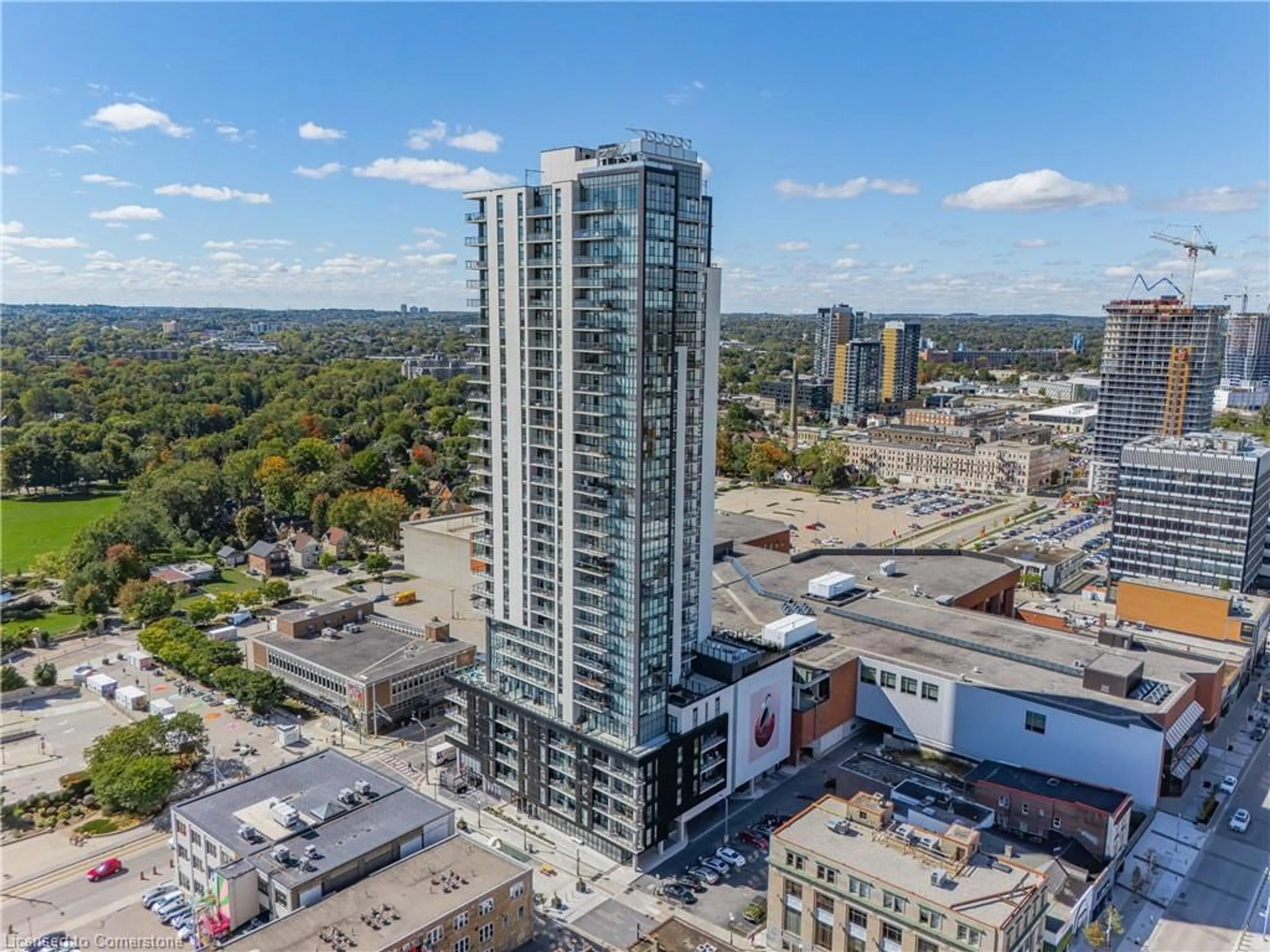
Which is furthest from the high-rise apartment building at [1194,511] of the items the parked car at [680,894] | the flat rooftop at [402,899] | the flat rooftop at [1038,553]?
the flat rooftop at [402,899]

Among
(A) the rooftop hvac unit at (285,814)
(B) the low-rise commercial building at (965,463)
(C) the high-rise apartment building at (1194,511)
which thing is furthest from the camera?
(B) the low-rise commercial building at (965,463)

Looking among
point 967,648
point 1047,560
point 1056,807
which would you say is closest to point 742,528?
point 1047,560

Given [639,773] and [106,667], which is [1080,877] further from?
[106,667]

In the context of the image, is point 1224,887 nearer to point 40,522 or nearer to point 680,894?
point 680,894

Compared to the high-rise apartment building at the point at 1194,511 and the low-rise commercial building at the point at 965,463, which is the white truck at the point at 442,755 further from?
the low-rise commercial building at the point at 965,463

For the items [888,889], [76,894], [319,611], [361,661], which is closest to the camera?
[888,889]

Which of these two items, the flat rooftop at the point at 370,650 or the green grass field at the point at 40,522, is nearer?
the flat rooftop at the point at 370,650

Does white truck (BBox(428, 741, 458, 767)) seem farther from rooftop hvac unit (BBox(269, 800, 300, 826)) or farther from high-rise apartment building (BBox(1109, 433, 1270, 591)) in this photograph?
high-rise apartment building (BBox(1109, 433, 1270, 591))
